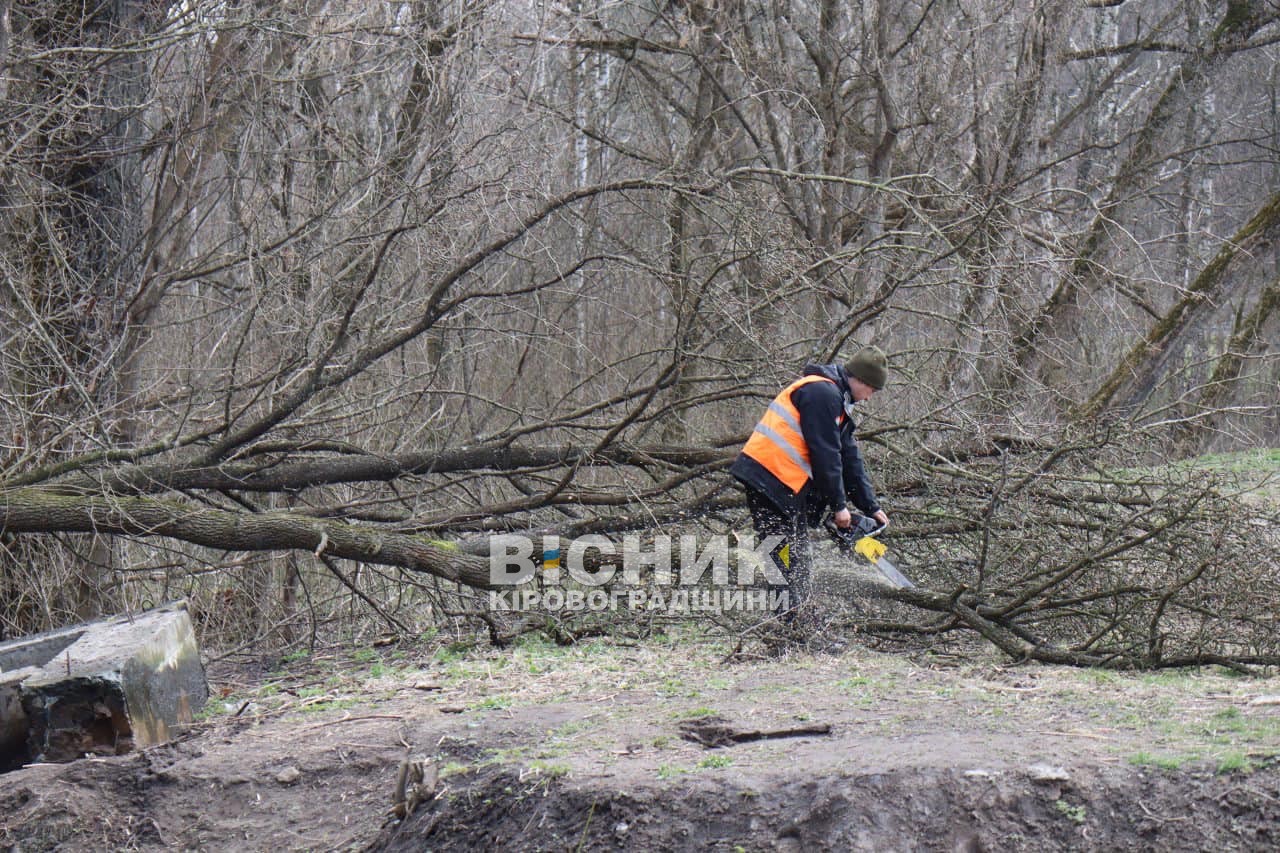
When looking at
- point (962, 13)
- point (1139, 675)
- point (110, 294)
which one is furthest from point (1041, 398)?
point (110, 294)

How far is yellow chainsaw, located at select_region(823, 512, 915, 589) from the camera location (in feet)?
20.8

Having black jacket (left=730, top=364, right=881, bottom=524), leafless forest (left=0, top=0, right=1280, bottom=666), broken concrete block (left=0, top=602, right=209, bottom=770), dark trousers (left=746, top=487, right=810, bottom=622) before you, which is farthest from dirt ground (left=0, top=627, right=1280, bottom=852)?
leafless forest (left=0, top=0, right=1280, bottom=666)

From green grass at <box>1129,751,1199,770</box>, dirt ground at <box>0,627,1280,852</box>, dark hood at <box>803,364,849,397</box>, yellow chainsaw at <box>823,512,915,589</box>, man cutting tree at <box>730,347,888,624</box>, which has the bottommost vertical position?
dirt ground at <box>0,627,1280,852</box>

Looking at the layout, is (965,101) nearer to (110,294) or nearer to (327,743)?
(110,294)

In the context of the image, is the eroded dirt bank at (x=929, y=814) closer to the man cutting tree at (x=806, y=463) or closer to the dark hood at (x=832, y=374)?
the man cutting tree at (x=806, y=463)

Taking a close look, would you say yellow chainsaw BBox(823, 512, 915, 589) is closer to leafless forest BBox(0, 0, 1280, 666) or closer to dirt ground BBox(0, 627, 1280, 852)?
leafless forest BBox(0, 0, 1280, 666)

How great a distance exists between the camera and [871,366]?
6340 millimetres

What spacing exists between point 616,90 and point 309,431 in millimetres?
5435

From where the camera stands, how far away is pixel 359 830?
15.1 feet

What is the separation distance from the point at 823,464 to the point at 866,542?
0.46m

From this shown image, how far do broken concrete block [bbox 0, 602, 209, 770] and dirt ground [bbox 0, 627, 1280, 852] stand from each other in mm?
176

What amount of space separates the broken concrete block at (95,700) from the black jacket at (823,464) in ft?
9.91

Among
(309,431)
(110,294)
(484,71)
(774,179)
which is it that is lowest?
(309,431)

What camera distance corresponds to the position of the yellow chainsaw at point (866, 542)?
634 cm
